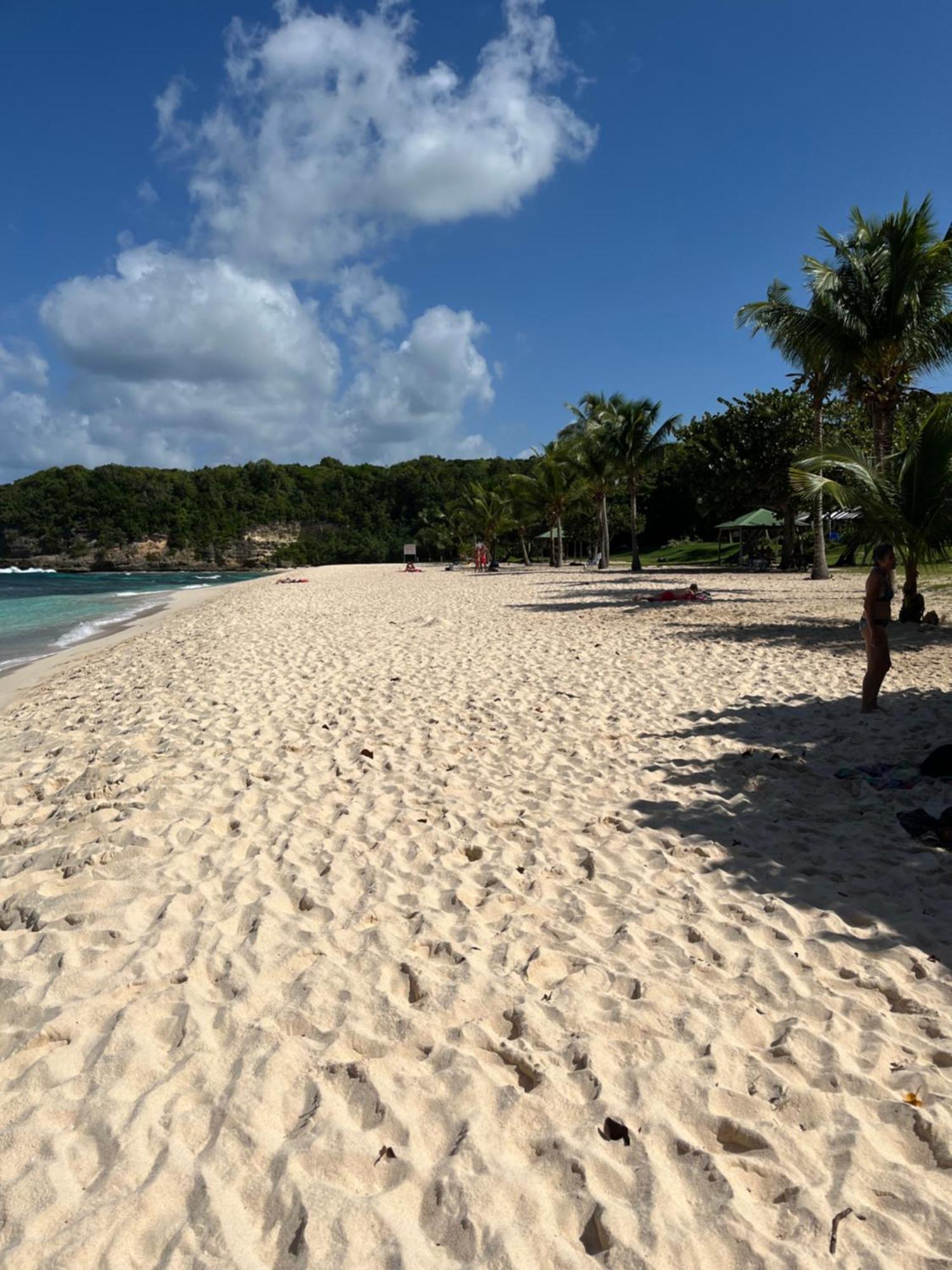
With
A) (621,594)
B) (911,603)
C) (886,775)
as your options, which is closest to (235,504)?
(621,594)

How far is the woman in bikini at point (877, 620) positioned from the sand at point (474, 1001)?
0.40 m

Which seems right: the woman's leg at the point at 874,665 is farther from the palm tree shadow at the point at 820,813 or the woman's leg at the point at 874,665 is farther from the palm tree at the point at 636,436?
the palm tree at the point at 636,436

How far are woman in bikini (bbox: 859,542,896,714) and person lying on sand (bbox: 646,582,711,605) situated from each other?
34.0 ft

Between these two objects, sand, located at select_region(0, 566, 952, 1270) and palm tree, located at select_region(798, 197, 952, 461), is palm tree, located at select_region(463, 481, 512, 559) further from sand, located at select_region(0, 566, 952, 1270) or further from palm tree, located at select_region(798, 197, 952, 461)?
sand, located at select_region(0, 566, 952, 1270)

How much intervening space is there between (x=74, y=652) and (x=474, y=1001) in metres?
15.7

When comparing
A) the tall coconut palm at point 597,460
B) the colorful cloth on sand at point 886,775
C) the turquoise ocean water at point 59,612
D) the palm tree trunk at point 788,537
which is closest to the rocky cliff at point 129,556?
the turquoise ocean water at point 59,612

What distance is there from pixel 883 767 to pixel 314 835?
12.7ft

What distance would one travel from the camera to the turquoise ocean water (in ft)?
59.5

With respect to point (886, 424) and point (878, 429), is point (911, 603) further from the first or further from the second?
point (886, 424)

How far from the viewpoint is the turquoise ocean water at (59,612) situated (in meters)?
18.1

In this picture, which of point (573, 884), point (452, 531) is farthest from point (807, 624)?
point (452, 531)

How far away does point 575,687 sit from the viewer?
8.09m

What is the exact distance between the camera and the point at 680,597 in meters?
17.2

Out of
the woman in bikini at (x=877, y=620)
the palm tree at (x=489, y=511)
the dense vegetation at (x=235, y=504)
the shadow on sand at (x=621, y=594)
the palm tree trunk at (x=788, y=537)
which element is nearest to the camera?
the woman in bikini at (x=877, y=620)
